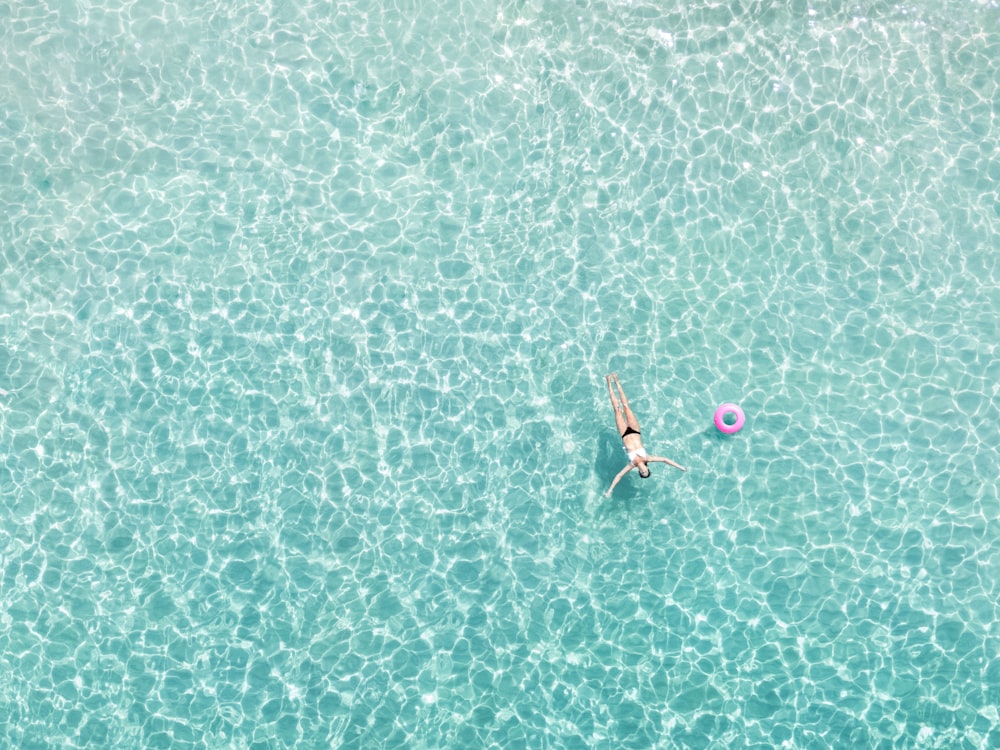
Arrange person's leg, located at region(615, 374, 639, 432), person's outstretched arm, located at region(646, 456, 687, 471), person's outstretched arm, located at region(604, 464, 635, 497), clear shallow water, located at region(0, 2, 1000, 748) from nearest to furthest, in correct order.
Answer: person's outstretched arm, located at region(604, 464, 635, 497) < person's outstretched arm, located at region(646, 456, 687, 471) < person's leg, located at region(615, 374, 639, 432) < clear shallow water, located at region(0, 2, 1000, 748)

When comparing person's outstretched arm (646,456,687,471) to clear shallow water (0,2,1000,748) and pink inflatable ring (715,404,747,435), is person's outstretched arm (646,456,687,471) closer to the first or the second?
clear shallow water (0,2,1000,748)

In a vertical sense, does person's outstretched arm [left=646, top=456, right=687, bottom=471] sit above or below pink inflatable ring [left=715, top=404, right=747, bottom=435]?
below

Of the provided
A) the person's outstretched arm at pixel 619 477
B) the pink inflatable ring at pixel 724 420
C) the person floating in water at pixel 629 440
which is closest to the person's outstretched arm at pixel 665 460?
the person floating in water at pixel 629 440

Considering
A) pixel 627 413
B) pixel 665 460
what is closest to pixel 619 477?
pixel 665 460

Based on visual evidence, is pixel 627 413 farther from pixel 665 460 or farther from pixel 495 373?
pixel 495 373

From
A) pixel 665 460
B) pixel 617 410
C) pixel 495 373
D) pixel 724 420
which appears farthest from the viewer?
pixel 495 373

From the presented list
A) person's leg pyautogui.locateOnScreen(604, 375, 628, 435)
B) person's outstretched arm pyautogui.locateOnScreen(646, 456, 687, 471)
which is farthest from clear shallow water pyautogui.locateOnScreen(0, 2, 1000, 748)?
person's outstretched arm pyautogui.locateOnScreen(646, 456, 687, 471)

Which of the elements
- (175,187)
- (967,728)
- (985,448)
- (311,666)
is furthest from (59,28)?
(967,728)
